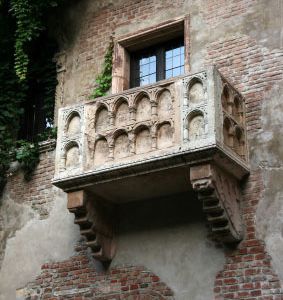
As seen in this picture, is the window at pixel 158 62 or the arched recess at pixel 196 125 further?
the window at pixel 158 62

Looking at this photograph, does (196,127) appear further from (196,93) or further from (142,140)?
(142,140)

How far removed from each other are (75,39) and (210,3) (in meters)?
2.58

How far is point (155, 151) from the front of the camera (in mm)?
8094

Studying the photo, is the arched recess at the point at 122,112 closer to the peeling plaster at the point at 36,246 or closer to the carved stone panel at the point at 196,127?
the carved stone panel at the point at 196,127

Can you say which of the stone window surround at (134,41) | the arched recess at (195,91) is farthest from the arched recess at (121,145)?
the stone window surround at (134,41)

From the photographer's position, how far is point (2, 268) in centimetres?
1016

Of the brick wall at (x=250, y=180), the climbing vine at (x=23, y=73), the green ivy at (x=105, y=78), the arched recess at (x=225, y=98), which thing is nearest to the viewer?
the brick wall at (x=250, y=180)

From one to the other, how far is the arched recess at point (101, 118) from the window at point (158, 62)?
4.58ft

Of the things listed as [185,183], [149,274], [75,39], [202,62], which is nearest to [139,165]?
[185,183]

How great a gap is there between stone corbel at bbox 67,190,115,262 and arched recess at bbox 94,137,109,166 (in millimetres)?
486

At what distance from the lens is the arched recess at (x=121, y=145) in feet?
27.6

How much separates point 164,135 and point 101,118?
1.10 meters

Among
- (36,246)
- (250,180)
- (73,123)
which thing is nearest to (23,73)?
(73,123)

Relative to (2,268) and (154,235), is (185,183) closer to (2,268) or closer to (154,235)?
(154,235)
